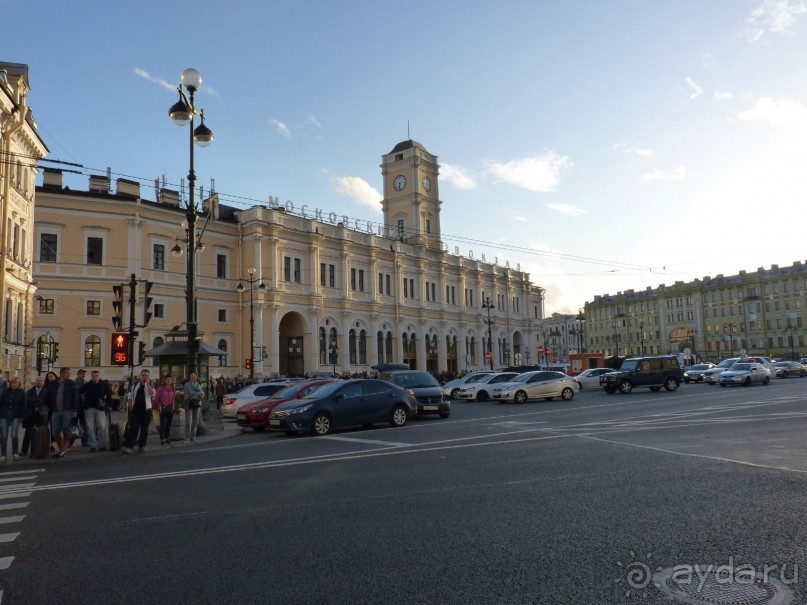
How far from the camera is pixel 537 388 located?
29.0 metres

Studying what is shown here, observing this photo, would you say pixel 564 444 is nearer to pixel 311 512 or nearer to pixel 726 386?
pixel 311 512

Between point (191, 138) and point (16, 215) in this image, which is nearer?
point (191, 138)

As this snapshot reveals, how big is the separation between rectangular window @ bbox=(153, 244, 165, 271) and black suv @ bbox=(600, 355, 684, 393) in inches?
1334

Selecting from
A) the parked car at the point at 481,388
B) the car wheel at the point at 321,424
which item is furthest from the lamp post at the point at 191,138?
the parked car at the point at 481,388

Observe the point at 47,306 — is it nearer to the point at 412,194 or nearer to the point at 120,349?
the point at 120,349

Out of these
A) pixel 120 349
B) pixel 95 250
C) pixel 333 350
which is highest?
pixel 95 250

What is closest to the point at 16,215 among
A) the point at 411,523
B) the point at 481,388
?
the point at 481,388

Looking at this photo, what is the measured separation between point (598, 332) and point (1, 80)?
395 feet

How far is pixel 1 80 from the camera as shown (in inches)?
1091

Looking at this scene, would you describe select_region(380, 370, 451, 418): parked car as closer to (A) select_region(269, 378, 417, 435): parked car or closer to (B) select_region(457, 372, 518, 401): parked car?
(A) select_region(269, 378, 417, 435): parked car

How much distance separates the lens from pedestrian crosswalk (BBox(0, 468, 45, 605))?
573cm

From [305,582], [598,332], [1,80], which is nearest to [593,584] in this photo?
[305,582]

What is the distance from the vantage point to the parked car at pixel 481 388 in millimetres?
32312

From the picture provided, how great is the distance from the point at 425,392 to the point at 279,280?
34412 mm
